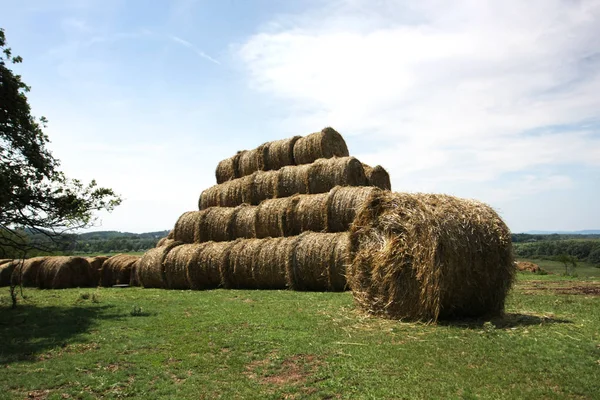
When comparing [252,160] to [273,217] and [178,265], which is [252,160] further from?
[178,265]

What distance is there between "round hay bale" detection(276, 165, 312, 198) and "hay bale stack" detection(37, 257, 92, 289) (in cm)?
1124

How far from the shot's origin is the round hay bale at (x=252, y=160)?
22.8 metres

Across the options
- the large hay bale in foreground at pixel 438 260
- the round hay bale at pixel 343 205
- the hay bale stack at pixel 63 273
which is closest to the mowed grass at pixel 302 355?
the large hay bale in foreground at pixel 438 260

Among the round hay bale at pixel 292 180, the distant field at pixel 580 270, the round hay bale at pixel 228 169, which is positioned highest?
the round hay bale at pixel 228 169

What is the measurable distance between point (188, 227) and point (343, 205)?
8.61m

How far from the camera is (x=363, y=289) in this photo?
1141cm

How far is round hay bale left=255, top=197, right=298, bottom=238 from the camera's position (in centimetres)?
1845

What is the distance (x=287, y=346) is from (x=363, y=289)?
3.82 metres

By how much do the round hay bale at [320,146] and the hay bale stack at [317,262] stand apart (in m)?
5.12

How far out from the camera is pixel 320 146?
2067cm

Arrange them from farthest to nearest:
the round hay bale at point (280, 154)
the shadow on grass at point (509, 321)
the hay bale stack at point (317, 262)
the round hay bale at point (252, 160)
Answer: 1. the round hay bale at point (252, 160)
2. the round hay bale at point (280, 154)
3. the hay bale stack at point (317, 262)
4. the shadow on grass at point (509, 321)

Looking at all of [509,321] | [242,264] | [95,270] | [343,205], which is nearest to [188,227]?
[242,264]

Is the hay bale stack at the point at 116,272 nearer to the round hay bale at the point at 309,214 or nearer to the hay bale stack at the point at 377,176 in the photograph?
the round hay bale at the point at 309,214

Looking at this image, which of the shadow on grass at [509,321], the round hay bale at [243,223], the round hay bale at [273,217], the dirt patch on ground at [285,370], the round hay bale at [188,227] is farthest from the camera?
the round hay bale at [188,227]
